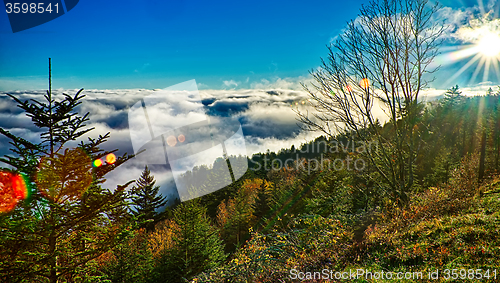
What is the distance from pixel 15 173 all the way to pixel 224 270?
7.72 m

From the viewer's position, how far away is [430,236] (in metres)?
7.34

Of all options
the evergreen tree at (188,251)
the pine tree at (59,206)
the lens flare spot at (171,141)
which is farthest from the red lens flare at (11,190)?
the lens flare spot at (171,141)

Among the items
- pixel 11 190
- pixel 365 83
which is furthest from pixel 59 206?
pixel 365 83

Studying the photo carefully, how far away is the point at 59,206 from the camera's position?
6.44 metres

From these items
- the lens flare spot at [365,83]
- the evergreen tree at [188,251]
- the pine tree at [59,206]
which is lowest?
the evergreen tree at [188,251]

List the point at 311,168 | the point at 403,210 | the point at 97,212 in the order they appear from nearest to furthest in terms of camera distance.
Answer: the point at 97,212
the point at 403,210
the point at 311,168

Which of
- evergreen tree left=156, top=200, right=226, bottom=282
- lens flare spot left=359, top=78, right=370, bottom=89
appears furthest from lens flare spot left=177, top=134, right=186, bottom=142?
lens flare spot left=359, top=78, right=370, bottom=89

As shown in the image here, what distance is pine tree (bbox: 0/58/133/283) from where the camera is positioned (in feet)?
20.5

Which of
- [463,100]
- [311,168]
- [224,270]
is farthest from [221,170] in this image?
[463,100]

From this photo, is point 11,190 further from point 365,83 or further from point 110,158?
point 365,83

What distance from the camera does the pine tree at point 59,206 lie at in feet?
20.5

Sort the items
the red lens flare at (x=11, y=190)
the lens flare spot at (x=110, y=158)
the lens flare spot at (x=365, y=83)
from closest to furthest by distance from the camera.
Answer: the red lens flare at (x=11, y=190) < the lens flare spot at (x=110, y=158) < the lens flare spot at (x=365, y=83)

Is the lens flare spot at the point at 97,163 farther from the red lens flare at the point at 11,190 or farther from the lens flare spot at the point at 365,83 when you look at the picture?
the lens flare spot at the point at 365,83

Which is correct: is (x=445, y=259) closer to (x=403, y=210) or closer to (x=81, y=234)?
(x=403, y=210)
